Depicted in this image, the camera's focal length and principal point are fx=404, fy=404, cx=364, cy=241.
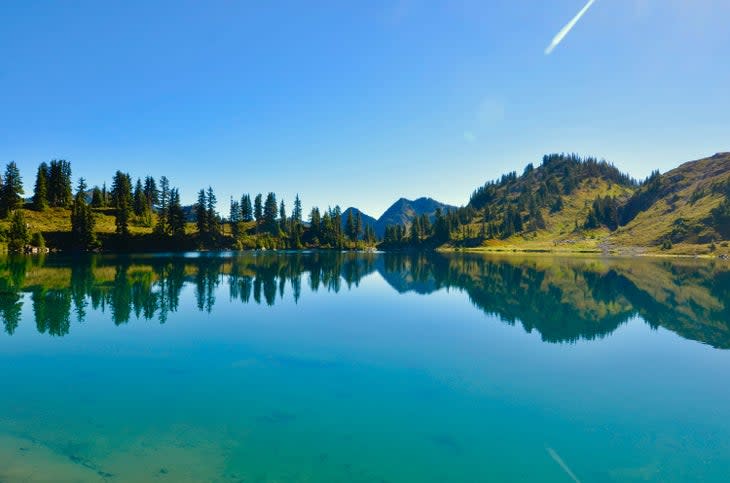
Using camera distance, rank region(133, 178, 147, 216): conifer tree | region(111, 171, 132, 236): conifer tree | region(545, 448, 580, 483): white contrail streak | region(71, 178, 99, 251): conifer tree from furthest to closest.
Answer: region(133, 178, 147, 216): conifer tree < region(111, 171, 132, 236): conifer tree < region(71, 178, 99, 251): conifer tree < region(545, 448, 580, 483): white contrail streak

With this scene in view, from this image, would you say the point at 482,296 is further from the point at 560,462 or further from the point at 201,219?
the point at 201,219

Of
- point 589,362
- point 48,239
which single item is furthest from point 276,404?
point 48,239

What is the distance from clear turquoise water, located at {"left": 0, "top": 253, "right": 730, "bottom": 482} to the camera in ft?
43.6

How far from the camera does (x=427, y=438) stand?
49.4 ft

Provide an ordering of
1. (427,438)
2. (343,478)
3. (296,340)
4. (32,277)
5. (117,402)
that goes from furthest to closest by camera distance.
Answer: (32,277)
(296,340)
(117,402)
(427,438)
(343,478)

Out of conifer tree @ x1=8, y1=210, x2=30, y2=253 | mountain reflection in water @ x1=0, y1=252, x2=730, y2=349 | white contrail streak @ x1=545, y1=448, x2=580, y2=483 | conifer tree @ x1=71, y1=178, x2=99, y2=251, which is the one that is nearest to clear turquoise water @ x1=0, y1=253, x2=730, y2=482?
white contrail streak @ x1=545, y1=448, x2=580, y2=483

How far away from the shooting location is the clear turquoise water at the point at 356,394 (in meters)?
13.3

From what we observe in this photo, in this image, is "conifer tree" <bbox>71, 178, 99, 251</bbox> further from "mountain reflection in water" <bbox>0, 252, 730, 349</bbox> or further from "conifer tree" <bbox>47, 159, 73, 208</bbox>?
"mountain reflection in water" <bbox>0, 252, 730, 349</bbox>

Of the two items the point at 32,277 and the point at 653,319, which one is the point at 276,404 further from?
the point at 32,277

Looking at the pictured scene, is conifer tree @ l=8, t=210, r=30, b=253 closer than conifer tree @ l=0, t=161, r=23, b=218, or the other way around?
conifer tree @ l=8, t=210, r=30, b=253

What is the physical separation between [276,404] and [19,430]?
954 cm

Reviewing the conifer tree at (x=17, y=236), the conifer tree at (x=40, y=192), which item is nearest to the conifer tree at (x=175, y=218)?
the conifer tree at (x=40, y=192)

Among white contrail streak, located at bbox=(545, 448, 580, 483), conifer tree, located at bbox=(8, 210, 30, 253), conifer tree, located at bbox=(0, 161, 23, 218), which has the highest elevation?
conifer tree, located at bbox=(0, 161, 23, 218)

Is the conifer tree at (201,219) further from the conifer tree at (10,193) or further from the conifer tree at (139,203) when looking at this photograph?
the conifer tree at (10,193)
